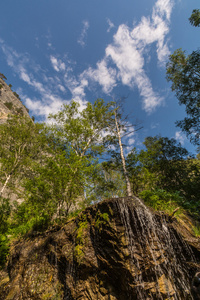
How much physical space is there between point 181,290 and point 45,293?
5.27 m

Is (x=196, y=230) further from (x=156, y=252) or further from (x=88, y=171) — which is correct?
(x=88, y=171)

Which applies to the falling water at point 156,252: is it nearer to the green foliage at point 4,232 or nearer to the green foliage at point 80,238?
the green foliage at point 80,238

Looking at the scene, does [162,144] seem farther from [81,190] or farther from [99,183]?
[81,190]

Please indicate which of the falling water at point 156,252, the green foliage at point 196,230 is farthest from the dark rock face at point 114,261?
the green foliage at point 196,230

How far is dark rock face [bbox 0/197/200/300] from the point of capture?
4.43 meters

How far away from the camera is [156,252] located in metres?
4.77

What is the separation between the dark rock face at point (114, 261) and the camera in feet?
14.5

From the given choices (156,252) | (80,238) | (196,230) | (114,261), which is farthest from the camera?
(80,238)

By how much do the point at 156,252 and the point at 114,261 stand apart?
63.0 inches

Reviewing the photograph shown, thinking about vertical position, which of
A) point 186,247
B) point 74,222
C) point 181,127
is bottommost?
point 186,247

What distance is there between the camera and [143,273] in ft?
14.7

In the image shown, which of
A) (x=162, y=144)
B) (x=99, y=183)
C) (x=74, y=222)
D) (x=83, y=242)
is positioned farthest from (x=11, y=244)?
(x=162, y=144)

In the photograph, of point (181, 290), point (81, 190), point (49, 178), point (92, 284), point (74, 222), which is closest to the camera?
point (181, 290)

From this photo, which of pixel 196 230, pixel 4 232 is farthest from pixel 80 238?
pixel 4 232
